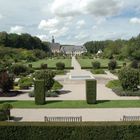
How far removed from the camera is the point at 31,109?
24.2 m

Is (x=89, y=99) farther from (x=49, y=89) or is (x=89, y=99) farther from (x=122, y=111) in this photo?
(x=49, y=89)

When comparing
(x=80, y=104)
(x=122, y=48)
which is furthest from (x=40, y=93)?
(x=122, y=48)

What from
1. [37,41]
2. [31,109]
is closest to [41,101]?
[31,109]

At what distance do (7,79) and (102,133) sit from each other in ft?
59.1

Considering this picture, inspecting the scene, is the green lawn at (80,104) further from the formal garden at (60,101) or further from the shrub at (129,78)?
the shrub at (129,78)

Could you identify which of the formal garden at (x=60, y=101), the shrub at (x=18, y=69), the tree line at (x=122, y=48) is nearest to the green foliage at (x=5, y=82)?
the formal garden at (x=60, y=101)

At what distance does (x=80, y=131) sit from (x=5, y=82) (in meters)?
17.8

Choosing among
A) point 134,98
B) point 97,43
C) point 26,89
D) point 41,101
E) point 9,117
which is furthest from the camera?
point 97,43

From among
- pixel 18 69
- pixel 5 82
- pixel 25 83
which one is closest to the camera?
pixel 5 82

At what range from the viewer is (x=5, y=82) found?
102 feet

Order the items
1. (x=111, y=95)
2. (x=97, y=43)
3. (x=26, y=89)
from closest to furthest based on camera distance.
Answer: (x=111, y=95) → (x=26, y=89) → (x=97, y=43)

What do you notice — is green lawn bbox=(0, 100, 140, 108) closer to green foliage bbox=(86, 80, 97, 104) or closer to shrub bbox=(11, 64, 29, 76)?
green foliage bbox=(86, 80, 97, 104)

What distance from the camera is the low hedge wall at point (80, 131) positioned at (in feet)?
47.8

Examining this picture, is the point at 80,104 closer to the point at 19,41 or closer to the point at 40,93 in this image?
the point at 40,93
